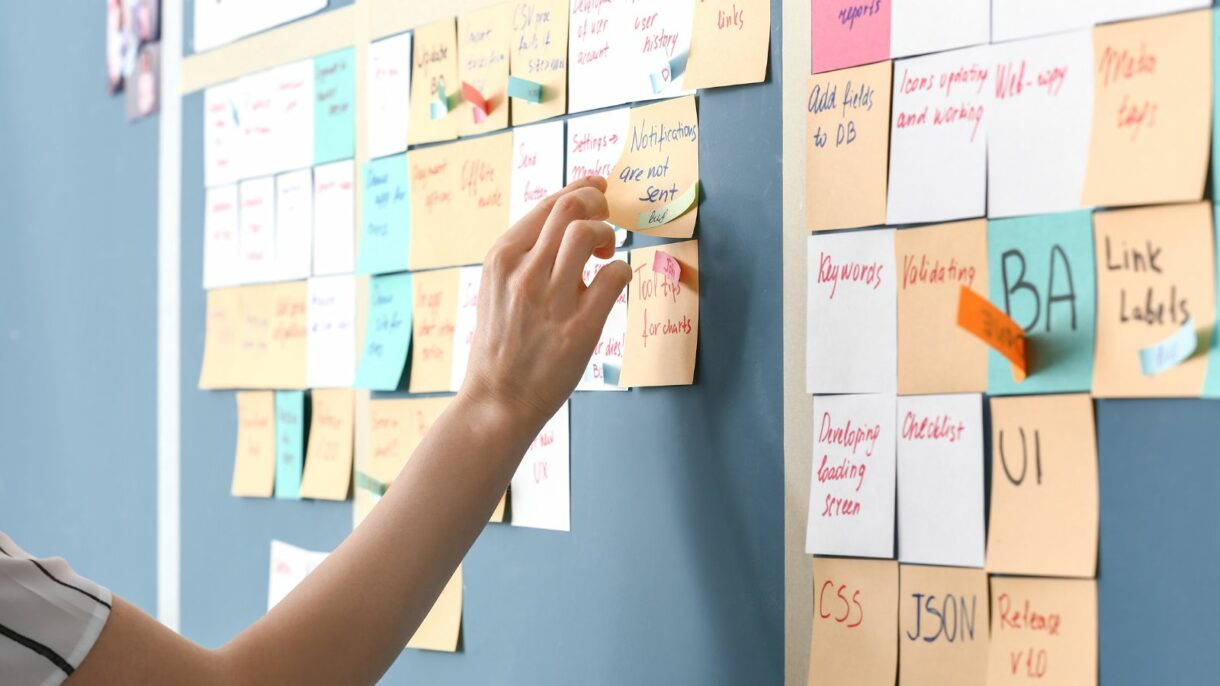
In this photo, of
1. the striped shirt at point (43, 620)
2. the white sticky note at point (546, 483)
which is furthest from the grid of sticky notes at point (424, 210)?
the striped shirt at point (43, 620)

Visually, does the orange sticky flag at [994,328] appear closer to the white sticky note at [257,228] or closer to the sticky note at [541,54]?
the sticky note at [541,54]

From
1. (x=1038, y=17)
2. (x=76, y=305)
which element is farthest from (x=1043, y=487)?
(x=76, y=305)

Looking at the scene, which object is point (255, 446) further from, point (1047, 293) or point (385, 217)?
point (1047, 293)

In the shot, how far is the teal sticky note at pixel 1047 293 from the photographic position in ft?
2.27

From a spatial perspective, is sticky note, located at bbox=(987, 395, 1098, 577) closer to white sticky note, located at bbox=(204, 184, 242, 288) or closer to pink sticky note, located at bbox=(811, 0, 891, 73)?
pink sticky note, located at bbox=(811, 0, 891, 73)

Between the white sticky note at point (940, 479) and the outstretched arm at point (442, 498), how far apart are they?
235 mm

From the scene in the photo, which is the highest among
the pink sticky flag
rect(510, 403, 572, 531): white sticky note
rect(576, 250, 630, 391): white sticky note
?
the pink sticky flag

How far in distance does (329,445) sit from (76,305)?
56 cm

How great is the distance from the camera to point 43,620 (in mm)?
632

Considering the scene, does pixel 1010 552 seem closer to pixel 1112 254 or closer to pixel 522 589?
pixel 1112 254

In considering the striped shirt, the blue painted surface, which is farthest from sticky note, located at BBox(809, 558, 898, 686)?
the blue painted surface

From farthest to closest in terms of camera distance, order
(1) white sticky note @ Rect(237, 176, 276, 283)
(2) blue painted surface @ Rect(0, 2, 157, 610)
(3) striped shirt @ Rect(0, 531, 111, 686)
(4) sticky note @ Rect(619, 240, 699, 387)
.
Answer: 1. (2) blue painted surface @ Rect(0, 2, 157, 610)
2. (1) white sticky note @ Rect(237, 176, 276, 283)
3. (4) sticky note @ Rect(619, 240, 699, 387)
4. (3) striped shirt @ Rect(0, 531, 111, 686)

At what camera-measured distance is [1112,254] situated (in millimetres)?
682

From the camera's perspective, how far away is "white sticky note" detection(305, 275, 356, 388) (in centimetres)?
115
